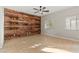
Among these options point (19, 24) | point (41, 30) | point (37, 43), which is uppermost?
point (19, 24)

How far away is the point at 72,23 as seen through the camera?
10.4 ft

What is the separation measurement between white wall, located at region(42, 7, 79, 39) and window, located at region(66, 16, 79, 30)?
0.12 m

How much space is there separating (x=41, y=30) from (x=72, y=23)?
952 mm

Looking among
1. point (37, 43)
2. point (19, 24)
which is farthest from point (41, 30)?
point (19, 24)

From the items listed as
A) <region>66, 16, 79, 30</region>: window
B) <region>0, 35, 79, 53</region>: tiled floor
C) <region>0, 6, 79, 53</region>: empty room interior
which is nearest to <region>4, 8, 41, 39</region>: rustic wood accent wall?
<region>0, 6, 79, 53</region>: empty room interior

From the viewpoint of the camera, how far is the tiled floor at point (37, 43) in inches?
125

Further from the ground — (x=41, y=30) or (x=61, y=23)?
(x=61, y=23)

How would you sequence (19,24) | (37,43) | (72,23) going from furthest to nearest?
(19,24), (37,43), (72,23)

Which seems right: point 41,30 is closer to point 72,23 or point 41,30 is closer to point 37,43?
point 37,43

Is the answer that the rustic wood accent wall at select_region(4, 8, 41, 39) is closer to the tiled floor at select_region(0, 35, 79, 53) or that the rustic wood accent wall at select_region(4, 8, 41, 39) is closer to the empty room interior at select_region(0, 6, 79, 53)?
the empty room interior at select_region(0, 6, 79, 53)

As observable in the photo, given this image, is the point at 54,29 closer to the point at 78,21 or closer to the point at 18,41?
the point at 78,21

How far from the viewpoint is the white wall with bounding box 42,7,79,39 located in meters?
3.10

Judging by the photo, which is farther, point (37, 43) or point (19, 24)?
point (19, 24)
